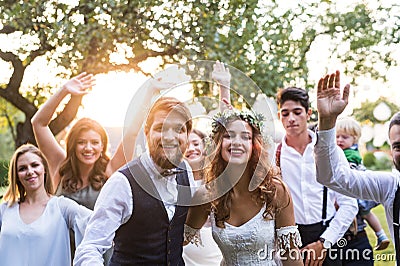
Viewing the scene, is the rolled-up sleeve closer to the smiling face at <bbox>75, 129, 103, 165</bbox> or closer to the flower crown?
the flower crown

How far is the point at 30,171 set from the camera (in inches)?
140

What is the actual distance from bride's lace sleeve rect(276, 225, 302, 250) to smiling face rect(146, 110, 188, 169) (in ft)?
2.11

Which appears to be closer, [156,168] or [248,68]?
[156,168]

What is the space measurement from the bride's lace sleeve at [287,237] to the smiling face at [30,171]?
57.5 inches

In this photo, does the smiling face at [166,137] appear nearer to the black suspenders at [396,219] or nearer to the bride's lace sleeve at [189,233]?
the bride's lace sleeve at [189,233]

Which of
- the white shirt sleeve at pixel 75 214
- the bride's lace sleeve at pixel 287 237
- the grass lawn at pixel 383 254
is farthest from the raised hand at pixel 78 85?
the grass lawn at pixel 383 254

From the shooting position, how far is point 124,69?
5293mm

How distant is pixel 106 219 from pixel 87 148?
4.90 feet

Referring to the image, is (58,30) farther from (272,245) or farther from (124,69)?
(272,245)

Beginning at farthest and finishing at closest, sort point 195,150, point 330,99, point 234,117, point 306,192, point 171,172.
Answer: point 195,150 < point 306,192 < point 234,117 < point 171,172 < point 330,99

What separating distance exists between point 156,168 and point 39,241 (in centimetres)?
115

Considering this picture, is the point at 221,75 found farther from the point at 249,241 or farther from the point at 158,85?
the point at 249,241

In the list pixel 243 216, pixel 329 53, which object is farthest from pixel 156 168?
pixel 329 53

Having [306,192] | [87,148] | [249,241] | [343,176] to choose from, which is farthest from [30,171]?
[343,176]
